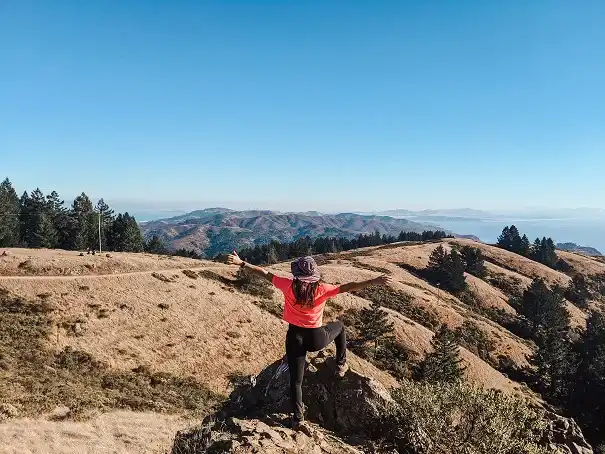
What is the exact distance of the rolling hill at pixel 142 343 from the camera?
18812 mm

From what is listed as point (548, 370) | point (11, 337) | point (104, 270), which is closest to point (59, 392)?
point (11, 337)

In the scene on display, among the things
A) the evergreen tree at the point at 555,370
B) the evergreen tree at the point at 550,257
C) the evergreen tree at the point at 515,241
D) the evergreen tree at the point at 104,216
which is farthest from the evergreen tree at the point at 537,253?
the evergreen tree at the point at 104,216

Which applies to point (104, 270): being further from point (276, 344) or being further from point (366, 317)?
point (366, 317)

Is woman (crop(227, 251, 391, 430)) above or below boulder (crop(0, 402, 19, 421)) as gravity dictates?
above

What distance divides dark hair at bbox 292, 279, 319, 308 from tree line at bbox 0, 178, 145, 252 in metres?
106

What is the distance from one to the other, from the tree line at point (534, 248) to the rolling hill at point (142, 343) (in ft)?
288

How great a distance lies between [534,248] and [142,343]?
15928cm

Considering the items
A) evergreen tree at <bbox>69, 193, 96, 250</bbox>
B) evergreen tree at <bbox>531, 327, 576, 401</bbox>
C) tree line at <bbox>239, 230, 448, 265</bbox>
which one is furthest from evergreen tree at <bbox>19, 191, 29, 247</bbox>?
evergreen tree at <bbox>531, 327, 576, 401</bbox>

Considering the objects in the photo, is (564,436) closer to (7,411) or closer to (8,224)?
(7,411)

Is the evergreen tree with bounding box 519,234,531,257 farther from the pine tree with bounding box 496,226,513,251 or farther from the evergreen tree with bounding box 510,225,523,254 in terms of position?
the pine tree with bounding box 496,226,513,251

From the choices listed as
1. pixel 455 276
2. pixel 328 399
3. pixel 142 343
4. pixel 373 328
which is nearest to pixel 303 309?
pixel 328 399

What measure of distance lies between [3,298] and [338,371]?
40.3 metres

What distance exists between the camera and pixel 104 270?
5128 centimetres

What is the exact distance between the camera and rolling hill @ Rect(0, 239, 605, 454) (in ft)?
61.7
